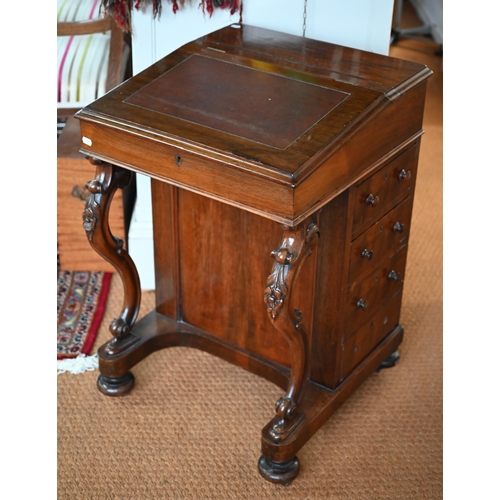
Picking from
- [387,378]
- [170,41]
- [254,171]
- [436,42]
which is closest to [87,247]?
[170,41]

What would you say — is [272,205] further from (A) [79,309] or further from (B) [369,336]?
(A) [79,309]

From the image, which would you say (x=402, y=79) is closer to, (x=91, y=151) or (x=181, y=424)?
(x=91, y=151)

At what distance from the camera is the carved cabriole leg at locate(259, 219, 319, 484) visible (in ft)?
4.81

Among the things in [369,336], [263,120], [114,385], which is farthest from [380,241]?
[114,385]

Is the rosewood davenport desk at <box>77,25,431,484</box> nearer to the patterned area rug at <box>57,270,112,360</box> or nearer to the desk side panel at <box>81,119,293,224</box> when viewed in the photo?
the desk side panel at <box>81,119,293,224</box>

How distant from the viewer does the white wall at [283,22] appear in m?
1.88

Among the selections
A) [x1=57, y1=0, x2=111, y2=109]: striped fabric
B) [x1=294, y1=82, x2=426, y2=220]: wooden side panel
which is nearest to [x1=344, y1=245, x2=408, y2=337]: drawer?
[x1=294, y1=82, x2=426, y2=220]: wooden side panel

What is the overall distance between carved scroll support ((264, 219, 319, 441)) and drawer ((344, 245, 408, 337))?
18 cm

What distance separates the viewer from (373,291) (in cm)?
190

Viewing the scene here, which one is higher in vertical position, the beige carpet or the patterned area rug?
the patterned area rug

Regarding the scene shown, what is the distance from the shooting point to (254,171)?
1377mm

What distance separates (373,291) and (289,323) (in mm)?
401

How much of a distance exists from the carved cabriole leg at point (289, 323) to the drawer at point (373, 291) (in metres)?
0.18

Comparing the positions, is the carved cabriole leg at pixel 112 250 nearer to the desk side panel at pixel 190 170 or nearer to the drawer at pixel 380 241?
the desk side panel at pixel 190 170
